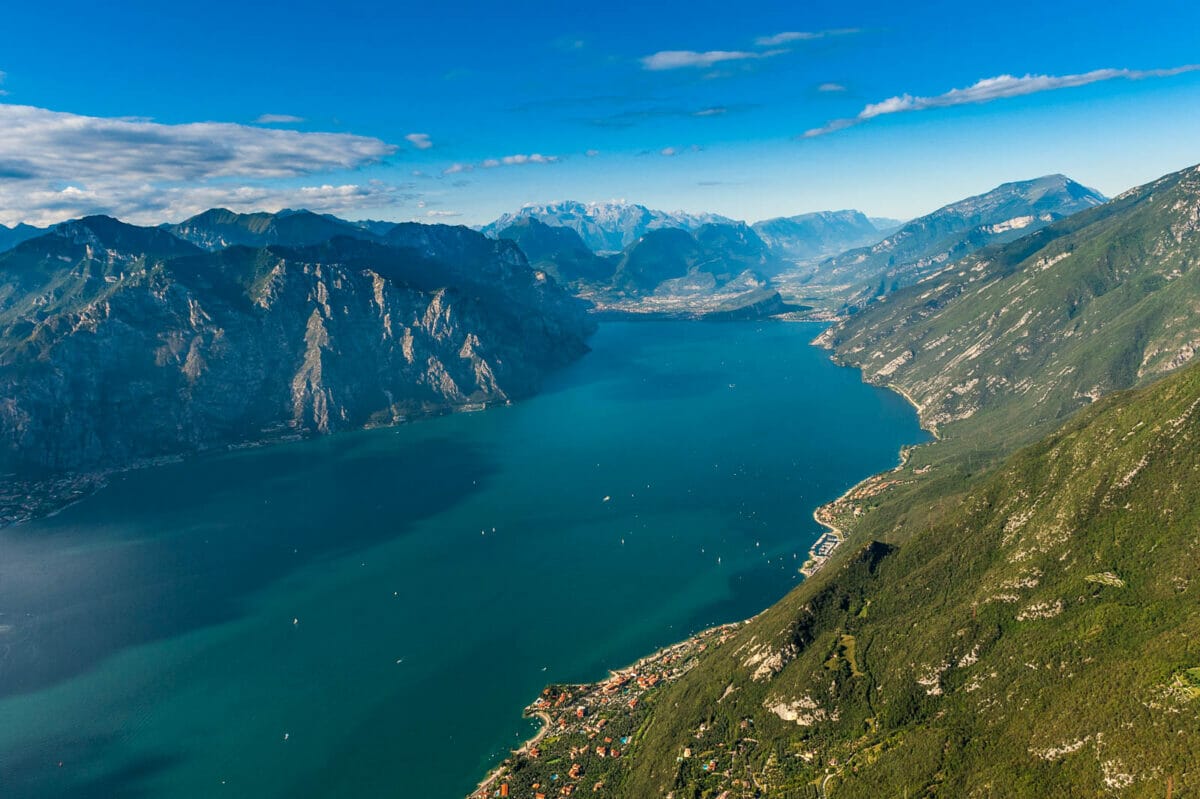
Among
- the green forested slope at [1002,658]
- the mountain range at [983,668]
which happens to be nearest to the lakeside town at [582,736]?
the mountain range at [983,668]

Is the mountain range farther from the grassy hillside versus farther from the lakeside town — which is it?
the lakeside town

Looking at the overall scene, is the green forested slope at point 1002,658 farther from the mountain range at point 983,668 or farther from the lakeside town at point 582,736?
the lakeside town at point 582,736

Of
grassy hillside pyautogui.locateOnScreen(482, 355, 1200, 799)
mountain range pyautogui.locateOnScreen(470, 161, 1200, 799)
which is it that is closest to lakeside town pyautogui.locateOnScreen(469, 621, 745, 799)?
mountain range pyautogui.locateOnScreen(470, 161, 1200, 799)

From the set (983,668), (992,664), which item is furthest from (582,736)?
(992,664)

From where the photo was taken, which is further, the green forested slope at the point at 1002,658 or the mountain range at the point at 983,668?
the mountain range at the point at 983,668

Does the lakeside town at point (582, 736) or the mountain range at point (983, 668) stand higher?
the mountain range at point (983, 668)

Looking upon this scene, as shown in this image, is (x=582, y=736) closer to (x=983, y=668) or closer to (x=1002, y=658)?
(x=983, y=668)

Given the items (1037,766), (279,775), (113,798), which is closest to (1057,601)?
(1037,766)

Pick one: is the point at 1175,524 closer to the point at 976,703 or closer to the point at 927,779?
the point at 976,703

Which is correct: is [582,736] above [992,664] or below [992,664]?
below

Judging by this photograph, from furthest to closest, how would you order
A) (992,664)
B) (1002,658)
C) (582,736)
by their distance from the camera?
(582,736)
(992,664)
(1002,658)

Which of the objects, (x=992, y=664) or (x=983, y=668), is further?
(x=983, y=668)
